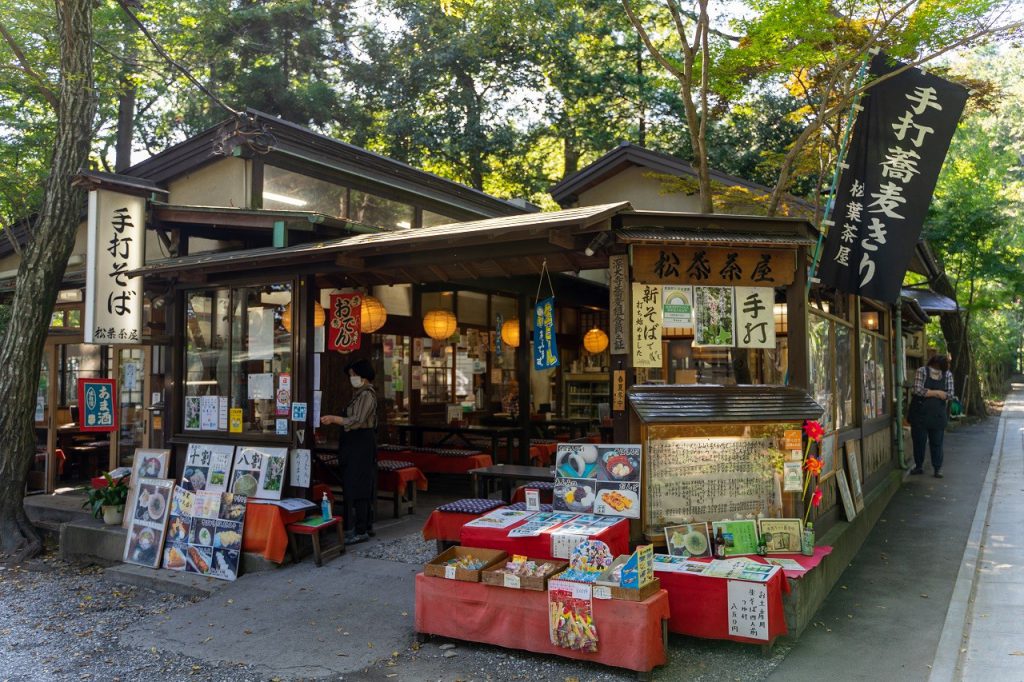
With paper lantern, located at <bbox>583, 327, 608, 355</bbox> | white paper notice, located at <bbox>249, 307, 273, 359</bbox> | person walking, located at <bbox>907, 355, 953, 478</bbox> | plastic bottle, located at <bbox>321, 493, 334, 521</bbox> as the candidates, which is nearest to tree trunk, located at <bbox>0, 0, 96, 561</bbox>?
white paper notice, located at <bbox>249, 307, 273, 359</bbox>

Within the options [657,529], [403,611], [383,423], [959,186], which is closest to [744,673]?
[657,529]

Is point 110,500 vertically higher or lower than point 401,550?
higher

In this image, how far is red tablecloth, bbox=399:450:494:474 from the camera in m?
Result: 11.8

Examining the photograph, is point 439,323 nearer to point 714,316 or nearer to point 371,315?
point 371,315

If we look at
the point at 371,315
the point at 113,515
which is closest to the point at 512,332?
the point at 371,315

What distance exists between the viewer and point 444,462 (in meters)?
11.9

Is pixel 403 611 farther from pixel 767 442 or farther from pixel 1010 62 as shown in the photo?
pixel 1010 62

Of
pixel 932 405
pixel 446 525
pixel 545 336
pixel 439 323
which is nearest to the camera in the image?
pixel 446 525

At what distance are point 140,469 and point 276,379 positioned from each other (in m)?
2.12

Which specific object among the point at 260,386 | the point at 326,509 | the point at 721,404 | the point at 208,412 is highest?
the point at 260,386

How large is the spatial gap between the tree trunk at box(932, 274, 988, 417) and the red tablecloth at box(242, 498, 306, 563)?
24.5 metres

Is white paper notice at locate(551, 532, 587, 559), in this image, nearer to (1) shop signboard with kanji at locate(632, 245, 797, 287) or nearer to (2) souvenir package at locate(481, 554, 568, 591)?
(2) souvenir package at locate(481, 554, 568, 591)

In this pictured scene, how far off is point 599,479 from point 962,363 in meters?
25.0

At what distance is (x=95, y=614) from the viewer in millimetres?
7348
